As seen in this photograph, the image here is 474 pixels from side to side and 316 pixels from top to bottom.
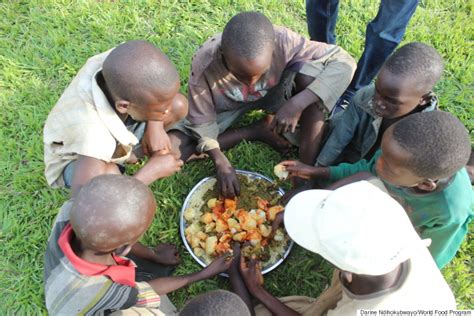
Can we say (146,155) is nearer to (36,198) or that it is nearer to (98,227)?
(36,198)

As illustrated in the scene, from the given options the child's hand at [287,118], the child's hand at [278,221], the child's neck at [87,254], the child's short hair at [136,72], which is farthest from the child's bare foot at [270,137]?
the child's neck at [87,254]

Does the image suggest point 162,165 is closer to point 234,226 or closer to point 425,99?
point 234,226

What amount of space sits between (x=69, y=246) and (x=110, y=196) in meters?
0.27

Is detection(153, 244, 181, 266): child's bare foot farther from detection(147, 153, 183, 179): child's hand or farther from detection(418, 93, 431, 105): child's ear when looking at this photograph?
detection(418, 93, 431, 105): child's ear

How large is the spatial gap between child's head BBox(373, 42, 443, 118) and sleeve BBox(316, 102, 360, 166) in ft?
1.01

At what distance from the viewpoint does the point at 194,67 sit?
7.88ft

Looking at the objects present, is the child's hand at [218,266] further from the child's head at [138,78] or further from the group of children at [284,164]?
the child's head at [138,78]

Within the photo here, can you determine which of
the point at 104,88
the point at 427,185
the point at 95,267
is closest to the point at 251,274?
the point at 95,267

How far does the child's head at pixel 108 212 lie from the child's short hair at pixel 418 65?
4.27 ft

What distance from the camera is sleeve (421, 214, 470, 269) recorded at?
1887 millimetres

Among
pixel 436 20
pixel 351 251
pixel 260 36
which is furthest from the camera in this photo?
pixel 436 20

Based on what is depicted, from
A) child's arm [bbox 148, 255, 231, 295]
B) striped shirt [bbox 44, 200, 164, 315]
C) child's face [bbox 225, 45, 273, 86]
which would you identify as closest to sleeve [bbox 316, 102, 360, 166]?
child's face [bbox 225, 45, 273, 86]

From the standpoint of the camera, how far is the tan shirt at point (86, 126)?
1.96m

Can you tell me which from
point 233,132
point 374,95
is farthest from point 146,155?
point 374,95
